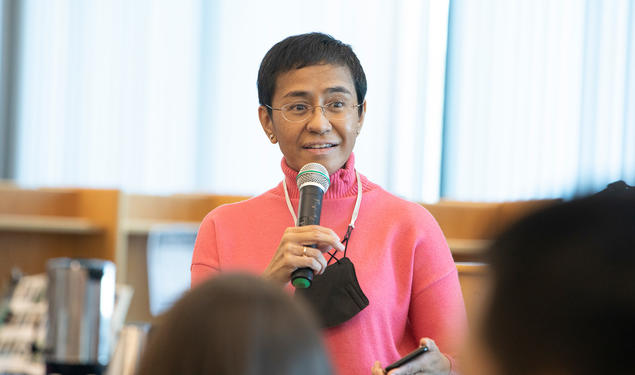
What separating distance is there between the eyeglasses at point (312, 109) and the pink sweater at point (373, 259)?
0.12 metres

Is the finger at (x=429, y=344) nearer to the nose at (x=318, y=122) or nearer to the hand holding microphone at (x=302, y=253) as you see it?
the hand holding microphone at (x=302, y=253)

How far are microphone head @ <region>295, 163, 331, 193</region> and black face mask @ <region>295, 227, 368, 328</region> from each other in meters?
0.18

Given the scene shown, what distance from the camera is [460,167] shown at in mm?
5500

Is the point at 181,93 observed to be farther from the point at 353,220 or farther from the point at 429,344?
the point at 429,344

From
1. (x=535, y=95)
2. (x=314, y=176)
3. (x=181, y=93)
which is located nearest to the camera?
(x=314, y=176)

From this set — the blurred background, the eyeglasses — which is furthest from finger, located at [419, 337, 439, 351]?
the blurred background

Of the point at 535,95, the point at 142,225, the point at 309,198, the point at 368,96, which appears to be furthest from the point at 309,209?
the point at 368,96

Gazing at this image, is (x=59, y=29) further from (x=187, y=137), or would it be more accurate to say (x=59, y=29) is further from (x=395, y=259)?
(x=395, y=259)

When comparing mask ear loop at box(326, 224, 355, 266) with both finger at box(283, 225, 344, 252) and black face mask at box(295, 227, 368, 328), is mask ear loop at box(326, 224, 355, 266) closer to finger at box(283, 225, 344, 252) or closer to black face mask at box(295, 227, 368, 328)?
black face mask at box(295, 227, 368, 328)

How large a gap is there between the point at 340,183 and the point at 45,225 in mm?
2659

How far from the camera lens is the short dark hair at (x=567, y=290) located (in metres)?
0.52

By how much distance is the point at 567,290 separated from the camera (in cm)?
54

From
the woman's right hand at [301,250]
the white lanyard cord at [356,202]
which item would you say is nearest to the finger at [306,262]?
the woman's right hand at [301,250]

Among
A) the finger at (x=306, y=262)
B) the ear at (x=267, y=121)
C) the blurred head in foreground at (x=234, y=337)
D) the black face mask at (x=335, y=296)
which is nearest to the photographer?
the blurred head in foreground at (x=234, y=337)
